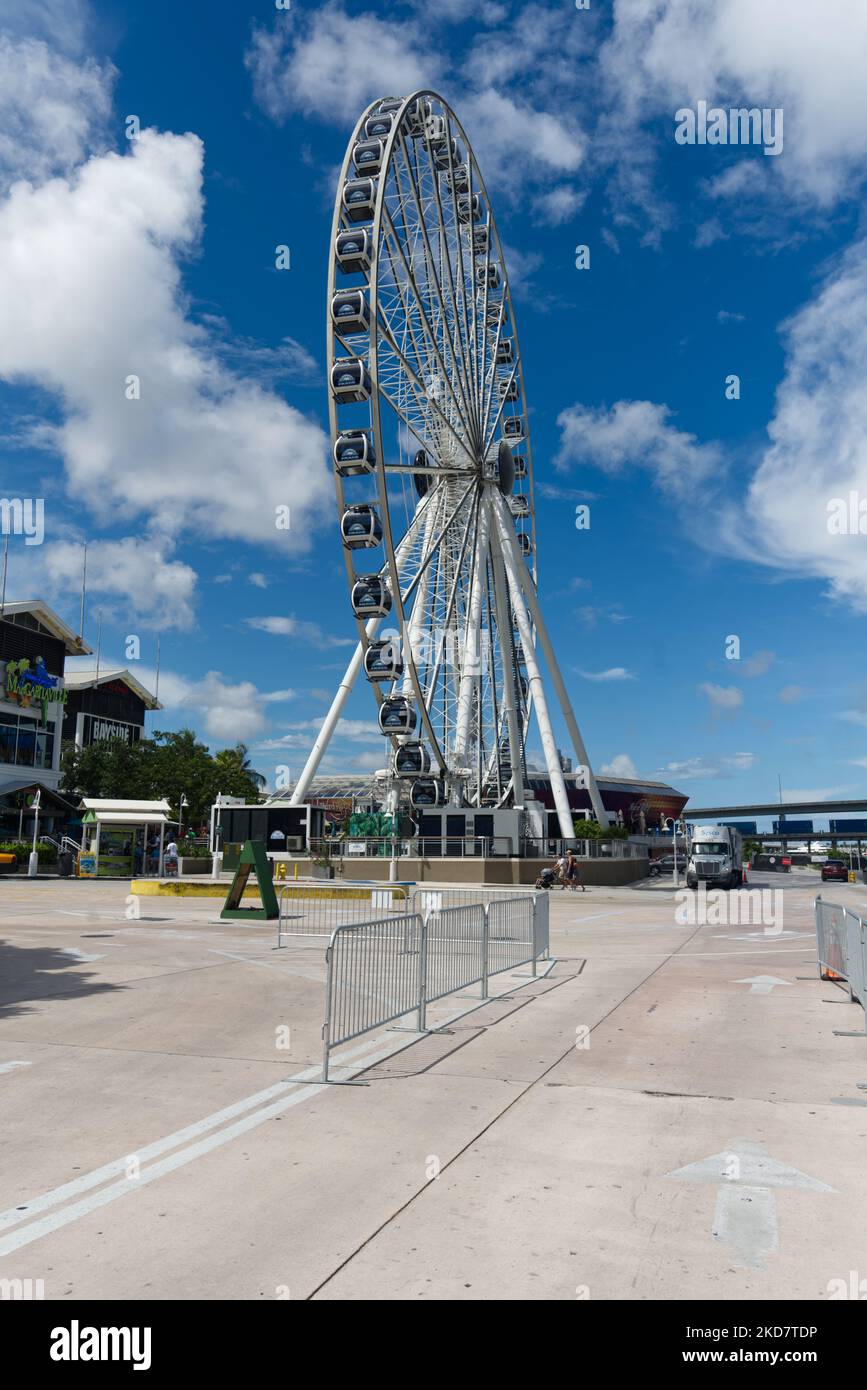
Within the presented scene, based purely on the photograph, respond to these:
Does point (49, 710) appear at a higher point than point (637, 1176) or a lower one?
higher

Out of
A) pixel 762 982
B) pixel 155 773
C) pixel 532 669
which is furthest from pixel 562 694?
pixel 762 982

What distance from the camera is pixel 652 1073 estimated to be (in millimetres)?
8641

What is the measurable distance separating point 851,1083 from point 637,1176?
3.26m

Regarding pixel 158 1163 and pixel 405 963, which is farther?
pixel 405 963

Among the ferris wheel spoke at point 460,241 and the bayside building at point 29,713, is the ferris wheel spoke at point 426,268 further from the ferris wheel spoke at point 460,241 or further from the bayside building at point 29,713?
the bayside building at point 29,713

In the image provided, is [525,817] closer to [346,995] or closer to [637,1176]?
[346,995]

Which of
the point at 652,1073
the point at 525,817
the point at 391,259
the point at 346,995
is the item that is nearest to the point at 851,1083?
the point at 652,1073

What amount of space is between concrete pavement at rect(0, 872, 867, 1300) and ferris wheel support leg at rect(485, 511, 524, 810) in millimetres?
35619

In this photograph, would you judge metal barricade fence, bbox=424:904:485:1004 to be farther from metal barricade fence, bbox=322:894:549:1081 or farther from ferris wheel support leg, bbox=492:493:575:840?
ferris wheel support leg, bbox=492:493:575:840

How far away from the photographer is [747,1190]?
573 cm

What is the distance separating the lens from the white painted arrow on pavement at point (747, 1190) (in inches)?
195

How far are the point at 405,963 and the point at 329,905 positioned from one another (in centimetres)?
1547

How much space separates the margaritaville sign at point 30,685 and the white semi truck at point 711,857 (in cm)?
4087

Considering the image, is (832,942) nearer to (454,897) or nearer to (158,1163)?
(158,1163)
